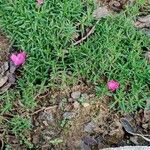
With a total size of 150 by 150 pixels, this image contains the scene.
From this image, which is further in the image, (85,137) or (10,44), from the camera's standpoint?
(10,44)

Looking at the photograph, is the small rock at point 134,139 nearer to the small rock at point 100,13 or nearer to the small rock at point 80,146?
the small rock at point 80,146

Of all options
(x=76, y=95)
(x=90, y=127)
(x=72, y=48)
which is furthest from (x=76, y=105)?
(x=72, y=48)

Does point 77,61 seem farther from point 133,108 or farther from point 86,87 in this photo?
point 133,108

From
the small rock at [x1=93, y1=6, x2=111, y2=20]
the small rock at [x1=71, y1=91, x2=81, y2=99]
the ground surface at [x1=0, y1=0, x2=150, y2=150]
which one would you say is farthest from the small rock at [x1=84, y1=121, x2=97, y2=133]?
the small rock at [x1=93, y1=6, x2=111, y2=20]

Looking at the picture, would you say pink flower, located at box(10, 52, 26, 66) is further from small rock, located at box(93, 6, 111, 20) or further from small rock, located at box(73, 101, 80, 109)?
small rock, located at box(93, 6, 111, 20)

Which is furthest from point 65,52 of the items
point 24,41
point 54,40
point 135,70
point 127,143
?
point 127,143

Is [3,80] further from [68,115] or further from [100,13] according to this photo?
[100,13]

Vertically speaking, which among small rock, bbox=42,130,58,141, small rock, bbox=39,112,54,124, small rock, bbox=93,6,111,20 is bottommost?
small rock, bbox=42,130,58,141
